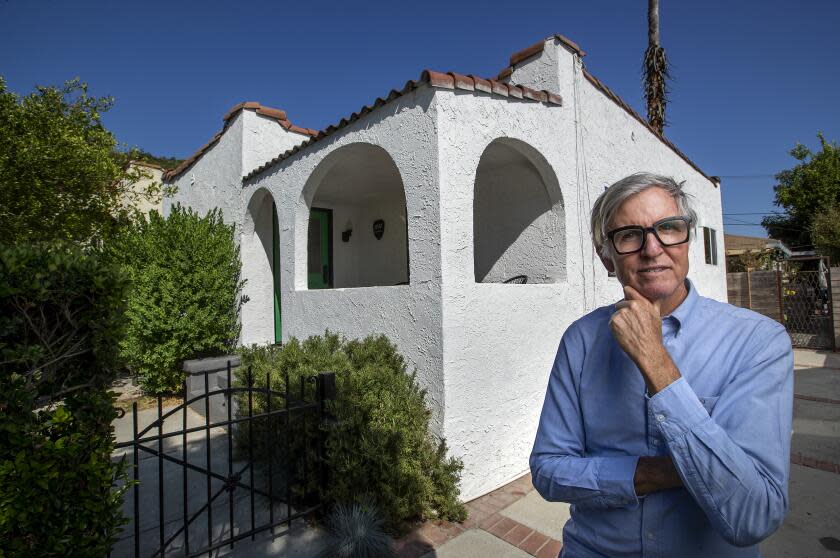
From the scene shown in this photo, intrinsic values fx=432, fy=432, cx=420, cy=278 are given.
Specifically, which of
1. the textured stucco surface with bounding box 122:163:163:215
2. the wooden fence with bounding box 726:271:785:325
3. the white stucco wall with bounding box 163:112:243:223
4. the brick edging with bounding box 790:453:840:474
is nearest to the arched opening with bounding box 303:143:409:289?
the white stucco wall with bounding box 163:112:243:223

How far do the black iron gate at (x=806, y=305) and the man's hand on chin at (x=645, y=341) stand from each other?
13.5 m

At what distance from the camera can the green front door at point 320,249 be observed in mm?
7809

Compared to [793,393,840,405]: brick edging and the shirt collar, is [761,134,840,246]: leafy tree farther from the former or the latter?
the shirt collar

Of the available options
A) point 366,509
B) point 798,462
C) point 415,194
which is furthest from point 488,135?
point 798,462

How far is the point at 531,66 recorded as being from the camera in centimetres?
525

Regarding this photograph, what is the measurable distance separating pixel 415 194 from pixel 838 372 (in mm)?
9449

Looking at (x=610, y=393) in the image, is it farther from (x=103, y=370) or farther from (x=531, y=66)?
(x=531, y=66)

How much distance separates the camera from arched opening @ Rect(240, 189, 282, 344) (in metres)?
6.92

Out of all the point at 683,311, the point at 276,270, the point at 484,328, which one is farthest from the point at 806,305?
the point at 683,311

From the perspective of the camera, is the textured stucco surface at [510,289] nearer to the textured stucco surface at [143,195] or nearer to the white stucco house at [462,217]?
the white stucco house at [462,217]

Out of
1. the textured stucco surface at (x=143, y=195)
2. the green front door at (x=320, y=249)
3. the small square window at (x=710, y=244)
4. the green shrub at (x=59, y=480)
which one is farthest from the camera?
the small square window at (x=710, y=244)

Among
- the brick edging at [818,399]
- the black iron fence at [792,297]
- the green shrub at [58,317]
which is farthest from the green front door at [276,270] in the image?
the black iron fence at [792,297]

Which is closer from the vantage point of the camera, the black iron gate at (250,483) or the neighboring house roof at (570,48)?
the black iron gate at (250,483)

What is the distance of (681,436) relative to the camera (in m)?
0.99
